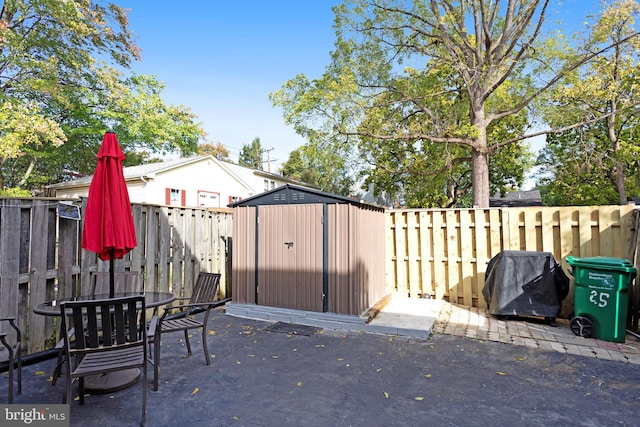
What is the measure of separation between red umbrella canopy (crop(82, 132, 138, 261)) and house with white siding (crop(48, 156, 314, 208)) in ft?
32.0

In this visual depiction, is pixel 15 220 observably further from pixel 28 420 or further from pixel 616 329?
pixel 616 329

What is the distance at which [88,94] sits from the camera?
12859 millimetres

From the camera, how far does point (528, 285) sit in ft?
15.7

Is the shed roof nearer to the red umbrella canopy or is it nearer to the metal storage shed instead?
the metal storage shed

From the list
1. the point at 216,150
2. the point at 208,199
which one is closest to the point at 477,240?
the point at 208,199

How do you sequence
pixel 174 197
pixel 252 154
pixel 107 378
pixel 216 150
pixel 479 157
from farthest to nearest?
pixel 252 154 → pixel 216 150 → pixel 174 197 → pixel 479 157 → pixel 107 378

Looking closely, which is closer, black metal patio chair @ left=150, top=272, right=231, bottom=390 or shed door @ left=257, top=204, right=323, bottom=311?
black metal patio chair @ left=150, top=272, right=231, bottom=390

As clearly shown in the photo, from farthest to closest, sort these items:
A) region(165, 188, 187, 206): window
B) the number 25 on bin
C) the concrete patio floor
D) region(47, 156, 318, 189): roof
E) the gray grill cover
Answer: region(165, 188, 187, 206): window
region(47, 156, 318, 189): roof
the gray grill cover
the number 25 on bin
the concrete patio floor

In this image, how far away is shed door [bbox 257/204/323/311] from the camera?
4891 millimetres

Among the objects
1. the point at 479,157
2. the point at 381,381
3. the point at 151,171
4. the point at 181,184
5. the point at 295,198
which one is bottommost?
the point at 381,381

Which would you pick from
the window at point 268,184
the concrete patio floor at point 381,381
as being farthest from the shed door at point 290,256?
the window at point 268,184

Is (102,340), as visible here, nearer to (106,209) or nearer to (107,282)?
(106,209)

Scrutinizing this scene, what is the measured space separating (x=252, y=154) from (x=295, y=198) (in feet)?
144

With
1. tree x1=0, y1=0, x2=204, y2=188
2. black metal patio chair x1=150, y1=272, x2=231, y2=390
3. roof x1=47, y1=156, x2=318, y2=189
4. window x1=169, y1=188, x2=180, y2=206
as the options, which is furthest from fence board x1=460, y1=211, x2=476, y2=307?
window x1=169, y1=188, x2=180, y2=206
